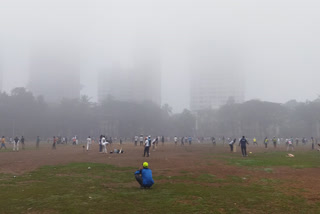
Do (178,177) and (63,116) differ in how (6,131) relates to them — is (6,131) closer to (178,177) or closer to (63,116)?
(63,116)

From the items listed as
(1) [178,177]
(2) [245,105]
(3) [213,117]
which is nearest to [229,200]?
(1) [178,177]

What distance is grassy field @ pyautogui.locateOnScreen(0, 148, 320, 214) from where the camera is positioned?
8.79 metres

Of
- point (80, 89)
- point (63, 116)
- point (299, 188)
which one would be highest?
point (80, 89)

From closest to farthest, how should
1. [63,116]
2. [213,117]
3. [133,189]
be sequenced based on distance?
[133,189] → [63,116] → [213,117]

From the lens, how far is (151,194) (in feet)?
35.1

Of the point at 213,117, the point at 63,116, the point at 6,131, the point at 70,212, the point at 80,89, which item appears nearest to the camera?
the point at 70,212

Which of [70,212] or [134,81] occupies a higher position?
[134,81]

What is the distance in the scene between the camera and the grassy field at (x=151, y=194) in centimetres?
879

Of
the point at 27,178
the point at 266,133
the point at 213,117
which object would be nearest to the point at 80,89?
the point at 213,117

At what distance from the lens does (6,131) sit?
84.9 meters

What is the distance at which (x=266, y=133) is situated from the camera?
106 metres

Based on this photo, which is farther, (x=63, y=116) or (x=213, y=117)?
(x=213, y=117)

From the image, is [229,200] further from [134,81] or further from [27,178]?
[134,81]

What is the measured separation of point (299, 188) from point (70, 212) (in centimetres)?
934
